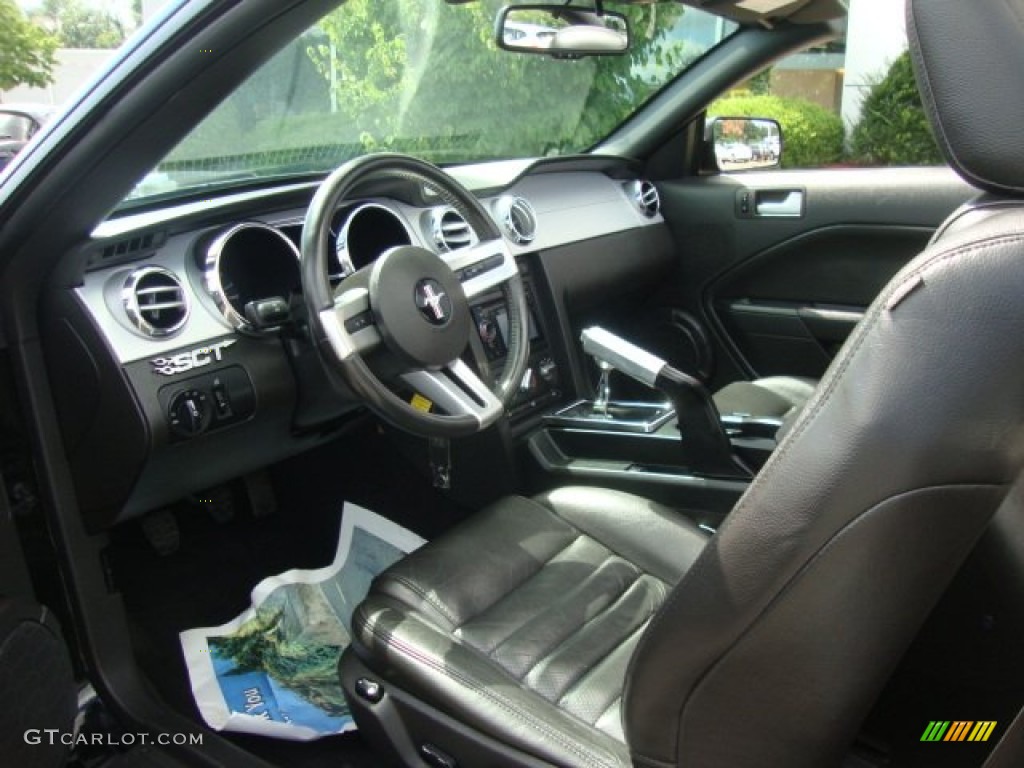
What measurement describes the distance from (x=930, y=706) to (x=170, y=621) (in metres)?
1.52

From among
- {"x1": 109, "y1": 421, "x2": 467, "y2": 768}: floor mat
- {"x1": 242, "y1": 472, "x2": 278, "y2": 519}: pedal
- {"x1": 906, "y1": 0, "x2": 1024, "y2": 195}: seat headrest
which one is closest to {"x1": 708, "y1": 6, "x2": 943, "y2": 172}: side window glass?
{"x1": 109, "y1": 421, "x2": 467, "y2": 768}: floor mat

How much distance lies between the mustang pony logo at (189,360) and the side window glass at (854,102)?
12.8 ft

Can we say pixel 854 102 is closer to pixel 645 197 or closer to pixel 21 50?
pixel 645 197

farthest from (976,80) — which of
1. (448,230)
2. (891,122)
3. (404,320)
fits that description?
(891,122)

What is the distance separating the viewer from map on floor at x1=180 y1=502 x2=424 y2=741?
69.7 inches

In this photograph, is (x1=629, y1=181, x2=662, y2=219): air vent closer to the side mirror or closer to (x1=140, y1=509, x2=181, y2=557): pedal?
the side mirror

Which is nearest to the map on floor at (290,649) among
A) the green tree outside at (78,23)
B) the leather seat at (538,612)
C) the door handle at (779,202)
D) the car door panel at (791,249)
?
the leather seat at (538,612)

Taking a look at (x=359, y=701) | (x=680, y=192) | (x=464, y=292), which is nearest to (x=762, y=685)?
(x=359, y=701)

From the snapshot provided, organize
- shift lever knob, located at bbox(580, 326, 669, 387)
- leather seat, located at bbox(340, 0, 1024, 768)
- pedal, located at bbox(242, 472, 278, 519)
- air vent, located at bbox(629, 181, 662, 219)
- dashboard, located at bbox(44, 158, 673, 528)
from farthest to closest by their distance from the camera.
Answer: air vent, located at bbox(629, 181, 662, 219)
pedal, located at bbox(242, 472, 278, 519)
shift lever knob, located at bbox(580, 326, 669, 387)
dashboard, located at bbox(44, 158, 673, 528)
leather seat, located at bbox(340, 0, 1024, 768)

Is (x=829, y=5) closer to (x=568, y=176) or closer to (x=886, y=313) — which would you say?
(x=568, y=176)

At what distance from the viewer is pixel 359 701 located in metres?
1.40

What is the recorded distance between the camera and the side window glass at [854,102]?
5.29 m

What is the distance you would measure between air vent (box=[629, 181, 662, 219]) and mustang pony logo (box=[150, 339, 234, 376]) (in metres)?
1.44

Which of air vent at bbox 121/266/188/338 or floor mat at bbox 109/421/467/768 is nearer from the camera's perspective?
air vent at bbox 121/266/188/338
